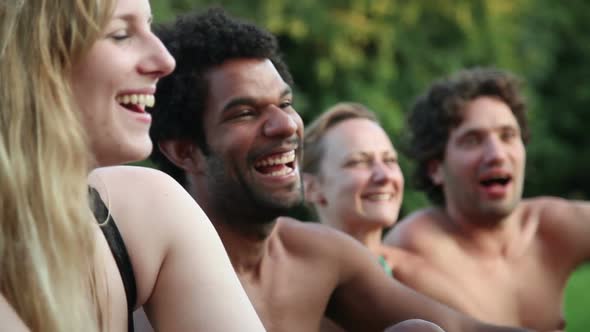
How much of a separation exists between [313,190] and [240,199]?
5.17ft

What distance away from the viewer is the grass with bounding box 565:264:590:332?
28.9ft

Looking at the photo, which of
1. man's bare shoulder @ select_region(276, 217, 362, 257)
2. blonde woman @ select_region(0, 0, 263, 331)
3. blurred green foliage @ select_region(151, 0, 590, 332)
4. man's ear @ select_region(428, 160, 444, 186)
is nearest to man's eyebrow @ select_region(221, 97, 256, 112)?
man's bare shoulder @ select_region(276, 217, 362, 257)

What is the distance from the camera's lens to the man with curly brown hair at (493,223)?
4.97 meters

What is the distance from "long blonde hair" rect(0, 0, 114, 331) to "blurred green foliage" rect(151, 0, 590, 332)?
723 cm

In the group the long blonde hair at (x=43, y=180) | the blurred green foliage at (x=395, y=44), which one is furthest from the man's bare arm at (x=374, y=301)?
the blurred green foliage at (x=395, y=44)

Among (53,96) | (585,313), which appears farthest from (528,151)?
(53,96)

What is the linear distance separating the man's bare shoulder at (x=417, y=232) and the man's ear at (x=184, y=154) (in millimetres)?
1765

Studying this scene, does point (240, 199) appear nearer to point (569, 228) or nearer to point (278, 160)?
point (278, 160)

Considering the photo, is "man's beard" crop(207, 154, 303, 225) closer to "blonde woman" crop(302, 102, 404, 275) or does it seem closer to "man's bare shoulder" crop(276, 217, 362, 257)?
"man's bare shoulder" crop(276, 217, 362, 257)

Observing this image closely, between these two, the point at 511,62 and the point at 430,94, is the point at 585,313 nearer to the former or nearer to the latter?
the point at 430,94

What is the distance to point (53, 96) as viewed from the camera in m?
2.05

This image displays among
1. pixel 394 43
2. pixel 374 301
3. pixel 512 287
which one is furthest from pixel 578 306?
pixel 374 301

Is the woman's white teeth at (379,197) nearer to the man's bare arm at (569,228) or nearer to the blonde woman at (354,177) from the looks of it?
the blonde woman at (354,177)

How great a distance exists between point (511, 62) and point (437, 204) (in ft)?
31.1
